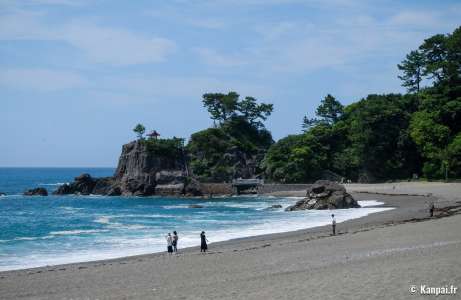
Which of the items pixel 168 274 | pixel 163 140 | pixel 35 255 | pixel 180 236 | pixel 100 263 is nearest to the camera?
pixel 168 274

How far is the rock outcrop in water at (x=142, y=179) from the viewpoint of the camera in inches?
3120

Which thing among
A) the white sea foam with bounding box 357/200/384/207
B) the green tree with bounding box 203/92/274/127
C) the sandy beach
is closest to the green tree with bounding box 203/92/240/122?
the green tree with bounding box 203/92/274/127

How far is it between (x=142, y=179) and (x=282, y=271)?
220 ft

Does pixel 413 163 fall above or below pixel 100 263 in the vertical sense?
above

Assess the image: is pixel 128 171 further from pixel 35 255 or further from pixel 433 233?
pixel 433 233

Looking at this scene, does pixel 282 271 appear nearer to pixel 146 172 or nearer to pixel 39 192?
pixel 146 172

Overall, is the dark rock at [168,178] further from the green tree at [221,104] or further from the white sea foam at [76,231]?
the white sea foam at [76,231]

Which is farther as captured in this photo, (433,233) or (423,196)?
(423,196)

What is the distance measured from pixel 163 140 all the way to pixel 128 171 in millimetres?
7479

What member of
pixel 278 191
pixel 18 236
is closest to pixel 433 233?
pixel 18 236

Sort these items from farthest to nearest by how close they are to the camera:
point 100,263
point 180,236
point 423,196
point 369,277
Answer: point 423,196, point 180,236, point 100,263, point 369,277

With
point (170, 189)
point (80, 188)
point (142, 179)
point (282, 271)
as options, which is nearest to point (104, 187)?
point (80, 188)

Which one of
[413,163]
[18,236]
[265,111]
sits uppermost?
[265,111]

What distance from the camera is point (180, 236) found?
32688 millimetres
